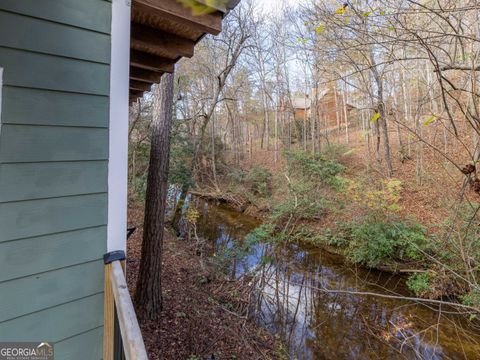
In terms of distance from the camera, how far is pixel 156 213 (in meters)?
3.78

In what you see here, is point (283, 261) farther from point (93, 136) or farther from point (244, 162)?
point (244, 162)

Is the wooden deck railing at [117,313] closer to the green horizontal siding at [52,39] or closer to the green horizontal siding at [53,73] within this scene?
the green horizontal siding at [53,73]

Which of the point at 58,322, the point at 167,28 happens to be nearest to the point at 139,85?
the point at 167,28

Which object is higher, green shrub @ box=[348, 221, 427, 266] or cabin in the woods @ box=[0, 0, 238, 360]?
cabin in the woods @ box=[0, 0, 238, 360]

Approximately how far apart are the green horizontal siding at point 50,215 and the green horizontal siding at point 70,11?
2.86ft

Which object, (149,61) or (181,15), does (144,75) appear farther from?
(181,15)

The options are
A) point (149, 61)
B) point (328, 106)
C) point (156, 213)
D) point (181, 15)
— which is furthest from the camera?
point (328, 106)

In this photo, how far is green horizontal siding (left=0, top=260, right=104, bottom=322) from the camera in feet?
3.56

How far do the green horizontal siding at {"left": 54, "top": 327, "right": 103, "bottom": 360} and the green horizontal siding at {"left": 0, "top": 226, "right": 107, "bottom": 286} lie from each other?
37 centimetres

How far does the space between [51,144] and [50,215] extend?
1.10 feet

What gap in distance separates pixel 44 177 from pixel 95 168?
213 millimetres

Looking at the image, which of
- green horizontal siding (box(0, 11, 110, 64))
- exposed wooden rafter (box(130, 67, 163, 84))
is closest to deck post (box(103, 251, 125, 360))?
green horizontal siding (box(0, 11, 110, 64))

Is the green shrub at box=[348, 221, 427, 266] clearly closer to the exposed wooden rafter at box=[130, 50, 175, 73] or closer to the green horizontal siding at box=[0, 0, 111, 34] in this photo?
the exposed wooden rafter at box=[130, 50, 175, 73]

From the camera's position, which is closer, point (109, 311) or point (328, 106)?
point (109, 311)
